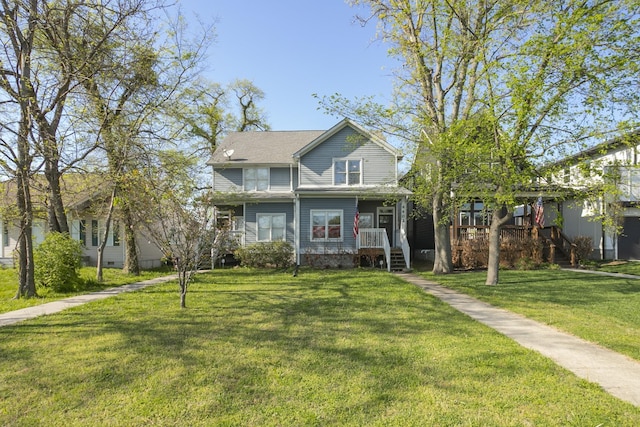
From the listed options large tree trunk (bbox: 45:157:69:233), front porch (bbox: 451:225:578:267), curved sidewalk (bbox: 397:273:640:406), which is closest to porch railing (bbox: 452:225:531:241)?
front porch (bbox: 451:225:578:267)

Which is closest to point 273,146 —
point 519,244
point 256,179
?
point 256,179

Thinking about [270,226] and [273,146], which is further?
[273,146]

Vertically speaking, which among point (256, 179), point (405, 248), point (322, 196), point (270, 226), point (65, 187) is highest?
point (256, 179)

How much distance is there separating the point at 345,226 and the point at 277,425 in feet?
49.6

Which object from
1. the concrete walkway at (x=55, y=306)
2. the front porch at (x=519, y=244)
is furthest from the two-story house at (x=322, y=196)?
the concrete walkway at (x=55, y=306)

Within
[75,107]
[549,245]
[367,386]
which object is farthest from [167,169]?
[549,245]

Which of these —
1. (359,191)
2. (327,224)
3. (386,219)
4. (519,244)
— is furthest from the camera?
(386,219)

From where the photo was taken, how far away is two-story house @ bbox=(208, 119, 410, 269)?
17.7 m

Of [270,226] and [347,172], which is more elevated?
[347,172]

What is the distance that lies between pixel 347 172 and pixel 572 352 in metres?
14.3

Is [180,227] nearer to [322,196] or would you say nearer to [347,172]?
[322,196]

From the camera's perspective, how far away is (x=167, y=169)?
1184 cm

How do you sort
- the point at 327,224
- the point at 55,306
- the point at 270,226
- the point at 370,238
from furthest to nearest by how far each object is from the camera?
the point at 270,226
the point at 327,224
the point at 370,238
the point at 55,306

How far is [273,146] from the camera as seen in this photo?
21547 mm
